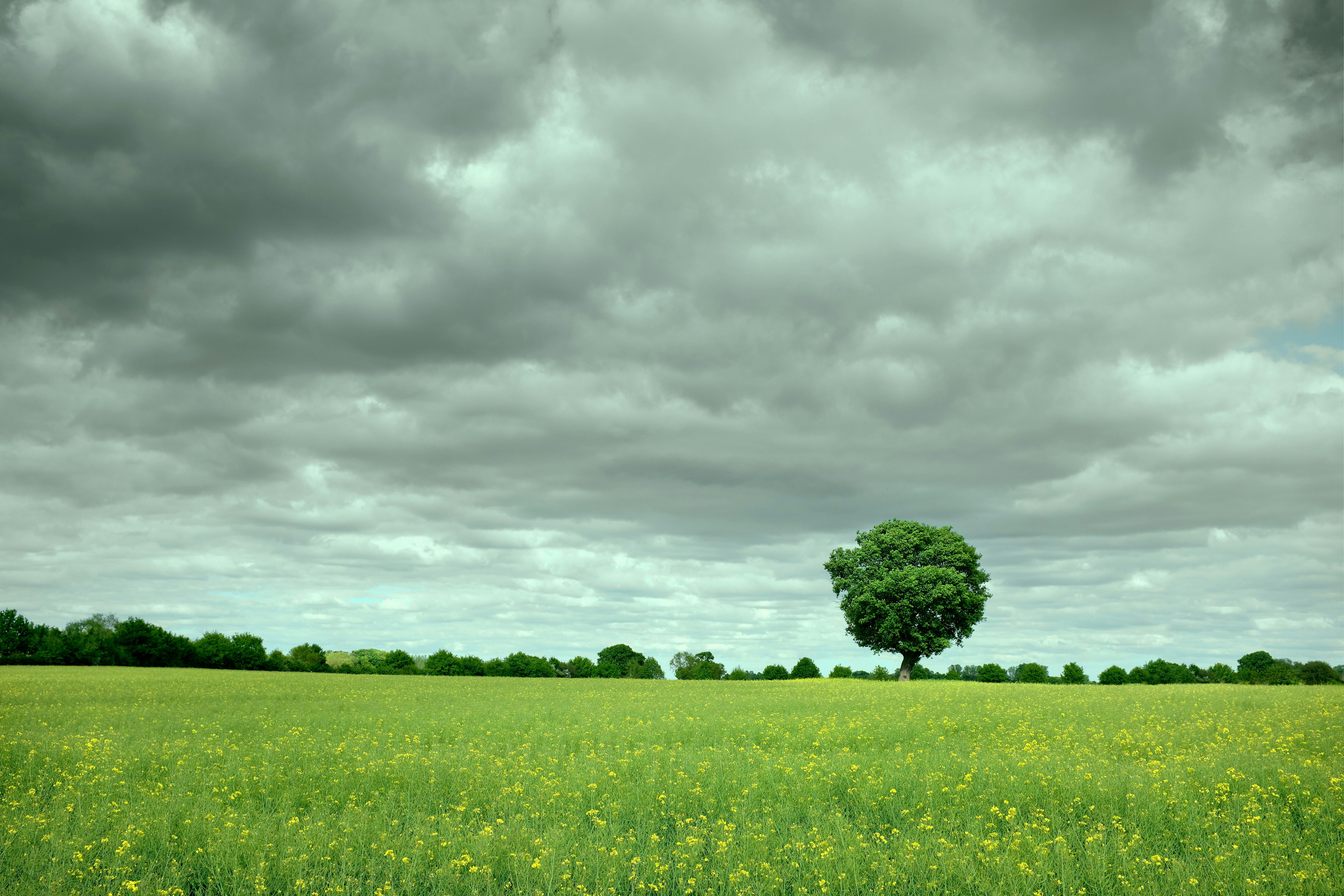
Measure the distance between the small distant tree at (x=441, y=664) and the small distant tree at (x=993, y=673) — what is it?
55.8 meters

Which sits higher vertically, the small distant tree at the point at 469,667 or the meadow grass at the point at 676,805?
the meadow grass at the point at 676,805

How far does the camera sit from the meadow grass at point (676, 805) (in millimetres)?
9039

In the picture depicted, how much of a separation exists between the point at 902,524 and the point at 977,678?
28749 millimetres

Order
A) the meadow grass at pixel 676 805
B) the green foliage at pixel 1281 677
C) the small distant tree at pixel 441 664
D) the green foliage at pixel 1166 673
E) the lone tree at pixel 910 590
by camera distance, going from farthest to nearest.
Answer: the small distant tree at pixel 441 664 → the green foliage at pixel 1166 673 → the green foliage at pixel 1281 677 → the lone tree at pixel 910 590 → the meadow grass at pixel 676 805

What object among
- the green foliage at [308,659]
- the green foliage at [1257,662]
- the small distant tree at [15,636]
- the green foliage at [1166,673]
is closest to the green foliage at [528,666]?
the green foliage at [308,659]

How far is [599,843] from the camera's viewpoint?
32.9 feet

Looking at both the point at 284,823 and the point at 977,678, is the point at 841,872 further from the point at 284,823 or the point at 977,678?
the point at 977,678

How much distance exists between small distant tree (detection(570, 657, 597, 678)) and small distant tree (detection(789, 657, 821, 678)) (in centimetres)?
2383

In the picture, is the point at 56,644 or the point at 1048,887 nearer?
the point at 1048,887

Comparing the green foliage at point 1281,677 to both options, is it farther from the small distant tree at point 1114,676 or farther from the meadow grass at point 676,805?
the meadow grass at point 676,805

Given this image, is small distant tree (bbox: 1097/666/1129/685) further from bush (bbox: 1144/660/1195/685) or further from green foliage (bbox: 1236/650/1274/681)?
green foliage (bbox: 1236/650/1274/681)

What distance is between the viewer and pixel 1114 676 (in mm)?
69438

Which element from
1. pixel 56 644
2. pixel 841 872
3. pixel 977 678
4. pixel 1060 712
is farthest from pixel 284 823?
pixel 56 644

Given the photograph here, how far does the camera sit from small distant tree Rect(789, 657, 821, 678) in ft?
274
